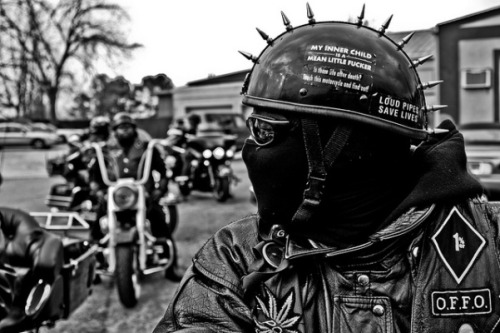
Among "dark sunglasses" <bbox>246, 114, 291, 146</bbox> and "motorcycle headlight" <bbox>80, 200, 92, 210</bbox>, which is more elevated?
"dark sunglasses" <bbox>246, 114, 291, 146</bbox>

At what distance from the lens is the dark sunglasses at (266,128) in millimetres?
1637

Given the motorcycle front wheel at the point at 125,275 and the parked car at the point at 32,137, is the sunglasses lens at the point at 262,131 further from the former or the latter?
the parked car at the point at 32,137

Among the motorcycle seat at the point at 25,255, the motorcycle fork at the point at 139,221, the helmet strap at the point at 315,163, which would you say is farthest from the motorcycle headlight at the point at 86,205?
the helmet strap at the point at 315,163

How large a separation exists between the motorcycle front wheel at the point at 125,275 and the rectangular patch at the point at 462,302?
4.27 metres

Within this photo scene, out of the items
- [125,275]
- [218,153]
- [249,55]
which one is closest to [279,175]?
[249,55]

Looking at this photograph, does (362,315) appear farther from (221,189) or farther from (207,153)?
(207,153)

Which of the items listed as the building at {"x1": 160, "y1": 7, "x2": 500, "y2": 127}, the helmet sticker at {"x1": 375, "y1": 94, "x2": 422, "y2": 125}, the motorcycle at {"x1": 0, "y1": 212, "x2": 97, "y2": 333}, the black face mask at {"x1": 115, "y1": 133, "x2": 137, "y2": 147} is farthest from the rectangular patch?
the building at {"x1": 160, "y1": 7, "x2": 500, "y2": 127}

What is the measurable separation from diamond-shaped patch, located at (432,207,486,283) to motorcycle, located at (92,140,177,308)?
424 cm

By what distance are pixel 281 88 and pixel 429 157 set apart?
1.46ft

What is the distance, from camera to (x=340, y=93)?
164 centimetres

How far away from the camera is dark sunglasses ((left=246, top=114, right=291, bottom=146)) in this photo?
1637mm

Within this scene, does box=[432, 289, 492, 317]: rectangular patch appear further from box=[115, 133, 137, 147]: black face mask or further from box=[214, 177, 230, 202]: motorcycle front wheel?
box=[214, 177, 230, 202]: motorcycle front wheel

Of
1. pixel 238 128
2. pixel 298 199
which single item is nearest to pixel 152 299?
pixel 298 199

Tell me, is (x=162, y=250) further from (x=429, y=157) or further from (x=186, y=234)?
(x=429, y=157)
